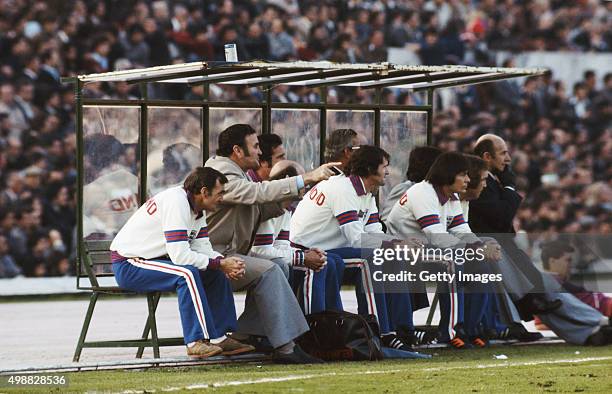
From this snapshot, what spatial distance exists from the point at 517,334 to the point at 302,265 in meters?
2.26

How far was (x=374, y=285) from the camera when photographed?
1046 cm

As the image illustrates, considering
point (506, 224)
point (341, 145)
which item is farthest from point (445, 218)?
point (341, 145)

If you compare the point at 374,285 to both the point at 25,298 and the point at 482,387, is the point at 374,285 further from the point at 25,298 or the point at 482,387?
the point at 25,298

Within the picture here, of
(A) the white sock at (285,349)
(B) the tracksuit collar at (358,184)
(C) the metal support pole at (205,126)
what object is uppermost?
(C) the metal support pole at (205,126)

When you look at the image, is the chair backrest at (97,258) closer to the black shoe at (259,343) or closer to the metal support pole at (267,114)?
the black shoe at (259,343)

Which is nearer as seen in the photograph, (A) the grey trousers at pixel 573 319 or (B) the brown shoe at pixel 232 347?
(B) the brown shoe at pixel 232 347

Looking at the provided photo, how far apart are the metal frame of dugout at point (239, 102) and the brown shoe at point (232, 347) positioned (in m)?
0.51

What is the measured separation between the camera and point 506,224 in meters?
11.5

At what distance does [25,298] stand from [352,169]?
24.2ft

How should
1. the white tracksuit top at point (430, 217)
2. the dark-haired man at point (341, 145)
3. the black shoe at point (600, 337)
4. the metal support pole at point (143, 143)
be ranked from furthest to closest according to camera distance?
the black shoe at point (600, 337) < the dark-haired man at point (341, 145) < the metal support pole at point (143, 143) < the white tracksuit top at point (430, 217)

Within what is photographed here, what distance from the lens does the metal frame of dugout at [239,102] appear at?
1002 centimetres

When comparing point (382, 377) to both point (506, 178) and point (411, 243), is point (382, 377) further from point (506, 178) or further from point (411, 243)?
point (506, 178)

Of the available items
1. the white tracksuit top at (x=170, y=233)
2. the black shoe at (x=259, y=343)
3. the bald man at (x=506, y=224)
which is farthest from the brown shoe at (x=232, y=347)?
the bald man at (x=506, y=224)

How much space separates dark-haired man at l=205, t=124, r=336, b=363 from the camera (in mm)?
9594
